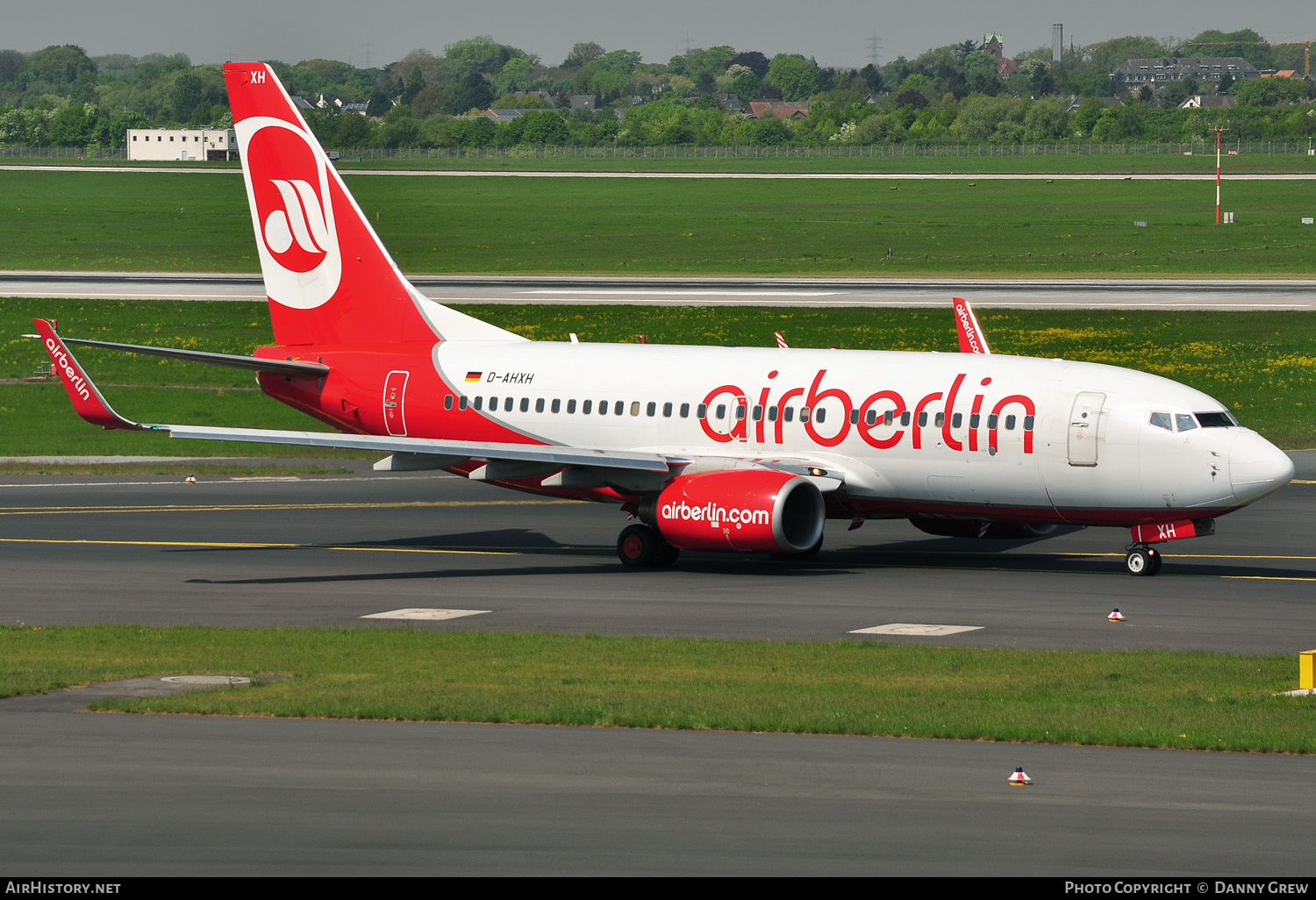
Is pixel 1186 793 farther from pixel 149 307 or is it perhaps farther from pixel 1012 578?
pixel 149 307

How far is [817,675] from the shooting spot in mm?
26812

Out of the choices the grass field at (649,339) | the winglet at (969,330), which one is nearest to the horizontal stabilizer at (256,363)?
the winglet at (969,330)

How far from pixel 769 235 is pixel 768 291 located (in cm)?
5137

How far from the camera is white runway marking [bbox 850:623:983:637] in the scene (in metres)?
31.4

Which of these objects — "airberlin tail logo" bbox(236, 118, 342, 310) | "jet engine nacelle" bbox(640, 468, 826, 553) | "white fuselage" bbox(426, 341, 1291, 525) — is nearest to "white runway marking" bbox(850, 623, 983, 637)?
"jet engine nacelle" bbox(640, 468, 826, 553)

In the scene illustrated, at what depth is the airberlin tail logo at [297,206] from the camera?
152 ft

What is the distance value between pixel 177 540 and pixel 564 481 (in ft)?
33.5

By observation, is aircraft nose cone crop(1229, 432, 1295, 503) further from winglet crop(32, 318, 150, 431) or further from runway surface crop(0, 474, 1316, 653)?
winglet crop(32, 318, 150, 431)

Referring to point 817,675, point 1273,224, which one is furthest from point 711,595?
point 1273,224

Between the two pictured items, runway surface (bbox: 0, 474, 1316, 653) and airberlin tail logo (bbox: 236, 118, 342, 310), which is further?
airberlin tail logo (bbox: 236, 118, 342, 310)

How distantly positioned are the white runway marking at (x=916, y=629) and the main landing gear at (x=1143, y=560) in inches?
292

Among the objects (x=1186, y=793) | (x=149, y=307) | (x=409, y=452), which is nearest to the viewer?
(x=1186, y=793)

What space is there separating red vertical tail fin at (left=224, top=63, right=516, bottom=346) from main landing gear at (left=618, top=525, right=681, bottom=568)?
7.95 metres

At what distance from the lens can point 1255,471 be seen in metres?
36.1
